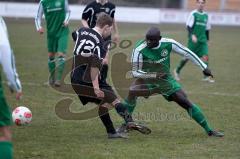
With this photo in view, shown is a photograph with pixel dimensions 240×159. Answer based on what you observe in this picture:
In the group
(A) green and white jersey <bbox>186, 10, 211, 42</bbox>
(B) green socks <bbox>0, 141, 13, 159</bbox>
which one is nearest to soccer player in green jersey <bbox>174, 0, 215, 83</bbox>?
(A) green and white jersey <bbox>186, 10, 211, 42</bbox>

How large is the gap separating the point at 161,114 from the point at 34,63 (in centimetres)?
796

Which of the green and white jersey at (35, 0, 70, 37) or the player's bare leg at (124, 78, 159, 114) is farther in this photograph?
the green and white jersey at (35, 0, 70, 37)

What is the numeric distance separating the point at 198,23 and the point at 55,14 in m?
3.90

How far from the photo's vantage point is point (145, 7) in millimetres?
36000

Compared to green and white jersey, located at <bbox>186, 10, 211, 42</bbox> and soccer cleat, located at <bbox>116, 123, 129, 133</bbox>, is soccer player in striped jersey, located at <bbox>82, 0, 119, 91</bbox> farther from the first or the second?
green and white jersey, located at <bbox>186, 10, 211, 42</bbox>

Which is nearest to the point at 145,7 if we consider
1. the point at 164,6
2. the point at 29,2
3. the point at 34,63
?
the point at 164,6

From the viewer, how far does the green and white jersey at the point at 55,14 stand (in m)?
12.5

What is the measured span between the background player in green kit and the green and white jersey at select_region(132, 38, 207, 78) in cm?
449

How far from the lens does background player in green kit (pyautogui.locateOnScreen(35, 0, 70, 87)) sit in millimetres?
12438

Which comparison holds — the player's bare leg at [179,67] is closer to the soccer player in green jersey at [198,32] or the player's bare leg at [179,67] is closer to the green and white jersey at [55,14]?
the soccer player in green jersey at [198,32]

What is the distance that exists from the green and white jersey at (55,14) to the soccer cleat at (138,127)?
501cm

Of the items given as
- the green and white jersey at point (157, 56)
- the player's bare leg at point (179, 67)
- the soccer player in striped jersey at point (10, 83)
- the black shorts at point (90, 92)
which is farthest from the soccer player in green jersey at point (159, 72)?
the player's bare leg at point (179, 67)

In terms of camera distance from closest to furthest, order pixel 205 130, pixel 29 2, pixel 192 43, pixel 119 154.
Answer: pixel 119 154 < pixel 205 130 < pixel 192 43 < pixel 29 2

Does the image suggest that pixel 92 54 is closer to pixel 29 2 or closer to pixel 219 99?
pixel 219 99
